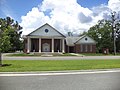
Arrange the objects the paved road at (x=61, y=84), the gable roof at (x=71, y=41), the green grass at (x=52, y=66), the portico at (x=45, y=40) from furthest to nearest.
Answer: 1. the gable roof at (x=71, y=41)
2. the portico at (x=45, y=40)
3. the green grass at (x=52, y=66)
4. the paved road at (x=61, y=84)

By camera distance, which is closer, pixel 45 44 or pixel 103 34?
pixel 45 44

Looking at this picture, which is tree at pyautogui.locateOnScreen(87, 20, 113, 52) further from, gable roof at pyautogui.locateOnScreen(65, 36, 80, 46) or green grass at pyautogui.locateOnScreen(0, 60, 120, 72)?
green grass at pyautogui.locateOnScreen(0, 60, 120, 72)

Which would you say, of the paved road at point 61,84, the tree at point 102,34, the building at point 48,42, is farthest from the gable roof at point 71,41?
the paved road at point 61,84

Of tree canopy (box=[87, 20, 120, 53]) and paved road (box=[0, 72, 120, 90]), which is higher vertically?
tree canopy (box=[87, 20, 120, 53])

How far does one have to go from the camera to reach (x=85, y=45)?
165 ft

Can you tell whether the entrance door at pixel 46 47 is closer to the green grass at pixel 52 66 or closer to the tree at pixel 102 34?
the tree at pixel 102 34

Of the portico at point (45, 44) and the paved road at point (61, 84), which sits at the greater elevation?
the portico at point (45, 44)

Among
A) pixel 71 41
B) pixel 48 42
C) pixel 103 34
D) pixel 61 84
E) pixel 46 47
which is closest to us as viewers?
pixel 61 84

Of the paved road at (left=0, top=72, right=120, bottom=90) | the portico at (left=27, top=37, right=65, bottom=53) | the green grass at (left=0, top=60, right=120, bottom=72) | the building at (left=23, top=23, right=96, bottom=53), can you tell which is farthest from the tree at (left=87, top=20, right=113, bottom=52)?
the paved road at (left=0, top=72, right=120, bottom=90)

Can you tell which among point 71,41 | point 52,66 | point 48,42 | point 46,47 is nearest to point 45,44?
point 46,47

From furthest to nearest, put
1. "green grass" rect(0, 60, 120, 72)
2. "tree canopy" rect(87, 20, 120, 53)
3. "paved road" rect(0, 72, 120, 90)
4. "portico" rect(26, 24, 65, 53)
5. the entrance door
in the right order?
"tree canopy" rect(87, 20, 120, 53) < the entrance door < "portico" rect(26, 24, 65, 53) < "green grass" rect(0, 60, 120, 72) < "paved road" rect(0, 72, 120, 90)

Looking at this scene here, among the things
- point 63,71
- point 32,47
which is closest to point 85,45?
point 32,47

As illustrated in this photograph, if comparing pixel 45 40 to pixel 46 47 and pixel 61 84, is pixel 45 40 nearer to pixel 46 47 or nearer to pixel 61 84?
pixel 46 47

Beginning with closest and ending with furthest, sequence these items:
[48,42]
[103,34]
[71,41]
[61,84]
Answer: [61,84]
[48,42]
[71,41]
[103,34]
